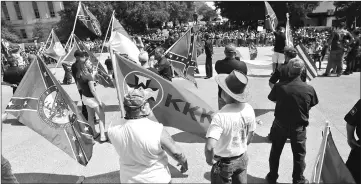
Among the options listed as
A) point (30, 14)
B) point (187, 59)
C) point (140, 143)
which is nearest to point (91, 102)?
point (140, 143)

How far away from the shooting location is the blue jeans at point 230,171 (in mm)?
2672

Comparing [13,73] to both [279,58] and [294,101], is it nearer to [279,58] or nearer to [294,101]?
[294,101]

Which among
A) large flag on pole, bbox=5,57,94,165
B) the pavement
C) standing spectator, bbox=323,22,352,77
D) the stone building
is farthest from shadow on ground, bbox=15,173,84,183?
the stone building

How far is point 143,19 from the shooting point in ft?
123

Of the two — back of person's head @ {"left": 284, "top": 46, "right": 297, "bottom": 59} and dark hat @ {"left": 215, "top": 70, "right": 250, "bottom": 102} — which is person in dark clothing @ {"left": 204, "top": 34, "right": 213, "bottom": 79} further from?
dark hat @ {"left": 215, "top": 70, "right": 250, "bottom": 102}

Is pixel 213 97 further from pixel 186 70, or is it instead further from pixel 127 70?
pixel 127 70

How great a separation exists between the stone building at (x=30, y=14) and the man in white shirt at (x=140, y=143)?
5163 cm

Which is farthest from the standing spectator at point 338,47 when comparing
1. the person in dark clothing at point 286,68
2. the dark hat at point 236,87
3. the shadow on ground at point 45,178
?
the shadow on ground at point 45,178

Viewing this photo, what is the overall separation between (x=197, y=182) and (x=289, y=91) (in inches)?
72.9

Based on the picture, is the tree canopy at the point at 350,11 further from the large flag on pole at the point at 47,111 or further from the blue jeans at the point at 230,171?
the large flag on pole at the point at 47,111

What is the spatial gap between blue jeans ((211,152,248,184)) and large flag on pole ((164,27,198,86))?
14.3 feet

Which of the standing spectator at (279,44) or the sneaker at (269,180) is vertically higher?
the standing spectator at (279,44)

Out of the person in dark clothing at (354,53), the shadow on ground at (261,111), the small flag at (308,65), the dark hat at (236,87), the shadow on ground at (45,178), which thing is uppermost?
the dark hat at (236,87)

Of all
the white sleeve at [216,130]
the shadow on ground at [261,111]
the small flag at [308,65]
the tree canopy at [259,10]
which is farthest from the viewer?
the tree canopy at [259,10]
